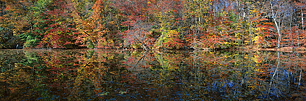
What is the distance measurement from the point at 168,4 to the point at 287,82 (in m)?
22.7

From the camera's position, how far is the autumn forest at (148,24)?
23.8m

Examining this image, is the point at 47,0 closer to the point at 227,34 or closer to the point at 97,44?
the point at 97,44

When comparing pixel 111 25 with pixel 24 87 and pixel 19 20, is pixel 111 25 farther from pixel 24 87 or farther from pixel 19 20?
pixel 24 87

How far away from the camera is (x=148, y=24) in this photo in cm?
2594

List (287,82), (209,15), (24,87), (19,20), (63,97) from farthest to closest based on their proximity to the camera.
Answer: (19,20)
(209,15)
(287,82)
(24,87)
(63,97)

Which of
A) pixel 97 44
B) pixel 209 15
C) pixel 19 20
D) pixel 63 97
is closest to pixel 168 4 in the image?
pixel 209 15

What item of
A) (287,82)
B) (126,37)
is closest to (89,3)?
(126,37)

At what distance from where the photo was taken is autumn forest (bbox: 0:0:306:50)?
78.1 feet

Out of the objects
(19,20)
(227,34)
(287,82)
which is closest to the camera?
(287,82)

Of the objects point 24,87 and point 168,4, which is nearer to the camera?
point 24,87

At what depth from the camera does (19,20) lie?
2864cm

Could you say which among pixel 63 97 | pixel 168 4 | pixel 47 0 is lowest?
pixel 63 97

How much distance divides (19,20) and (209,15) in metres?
34.3

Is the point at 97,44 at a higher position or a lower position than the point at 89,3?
lower
